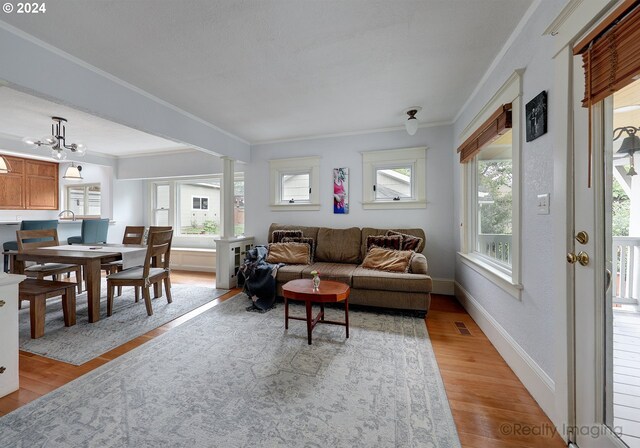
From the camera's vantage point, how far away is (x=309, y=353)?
209cm

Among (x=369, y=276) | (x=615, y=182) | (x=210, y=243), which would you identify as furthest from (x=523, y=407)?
(x=210, y=243)

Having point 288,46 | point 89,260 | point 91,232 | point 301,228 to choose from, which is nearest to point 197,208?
point 91,232

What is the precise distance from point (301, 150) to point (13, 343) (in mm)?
3722

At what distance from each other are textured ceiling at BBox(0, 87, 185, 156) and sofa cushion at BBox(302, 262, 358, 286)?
3.48 m

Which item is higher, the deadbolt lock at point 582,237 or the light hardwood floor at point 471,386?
the deadbolt lock at point 582,237

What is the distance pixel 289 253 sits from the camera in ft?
11.9

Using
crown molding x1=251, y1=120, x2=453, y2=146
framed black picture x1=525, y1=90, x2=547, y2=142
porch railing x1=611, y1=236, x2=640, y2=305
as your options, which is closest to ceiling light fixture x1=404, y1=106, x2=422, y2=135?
crown molding x1=251, y1=120, x2=453, y2=146

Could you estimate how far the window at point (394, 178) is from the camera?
371 centimetres

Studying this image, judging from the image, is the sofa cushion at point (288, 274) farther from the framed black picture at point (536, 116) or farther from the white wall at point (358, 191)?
the framed black picture at point (536, 116)

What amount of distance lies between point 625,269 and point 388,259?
215 centimetres

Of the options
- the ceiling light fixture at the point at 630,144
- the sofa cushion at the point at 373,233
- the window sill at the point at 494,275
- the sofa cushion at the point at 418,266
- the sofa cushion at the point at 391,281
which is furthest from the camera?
the sofa cushion at the point at 373,233

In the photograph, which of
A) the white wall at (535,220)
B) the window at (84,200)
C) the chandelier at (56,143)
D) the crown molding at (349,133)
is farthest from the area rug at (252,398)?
the window at (84,200)

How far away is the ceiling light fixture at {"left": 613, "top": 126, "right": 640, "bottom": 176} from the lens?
107 cm

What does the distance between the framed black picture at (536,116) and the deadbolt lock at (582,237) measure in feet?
2.14
